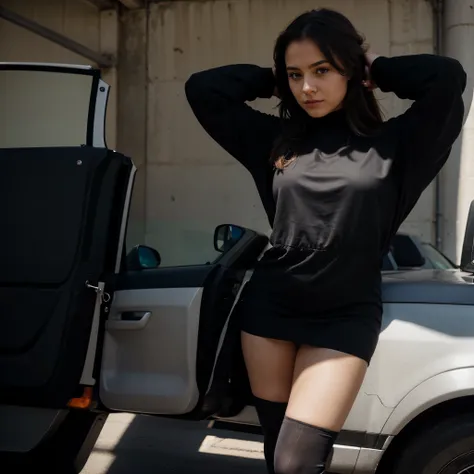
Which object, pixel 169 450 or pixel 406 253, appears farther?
pixel 406 253

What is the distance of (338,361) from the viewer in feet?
5.88

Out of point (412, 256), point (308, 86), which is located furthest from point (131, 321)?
point (412, 256)

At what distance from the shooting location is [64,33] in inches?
339

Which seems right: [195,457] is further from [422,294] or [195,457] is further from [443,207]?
[443,207]

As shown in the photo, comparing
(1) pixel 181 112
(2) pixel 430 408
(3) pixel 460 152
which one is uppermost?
(1) pixel 181 112

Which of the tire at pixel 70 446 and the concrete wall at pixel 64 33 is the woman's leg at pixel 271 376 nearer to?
the tire at pixel 70 446

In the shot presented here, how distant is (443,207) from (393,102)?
145cm

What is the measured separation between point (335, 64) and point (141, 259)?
5.49 feet

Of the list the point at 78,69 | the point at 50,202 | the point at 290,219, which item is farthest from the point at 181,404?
the point at 78,69

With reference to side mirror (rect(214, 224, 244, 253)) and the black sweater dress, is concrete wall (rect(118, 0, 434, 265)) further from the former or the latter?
the black sweater dress

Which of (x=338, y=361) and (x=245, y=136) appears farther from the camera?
(x=245, y=136)

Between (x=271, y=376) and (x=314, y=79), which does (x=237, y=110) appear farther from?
(x=271, y=376)

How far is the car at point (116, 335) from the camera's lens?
2396 millimetres

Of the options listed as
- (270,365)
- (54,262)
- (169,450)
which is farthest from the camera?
(169,450)
